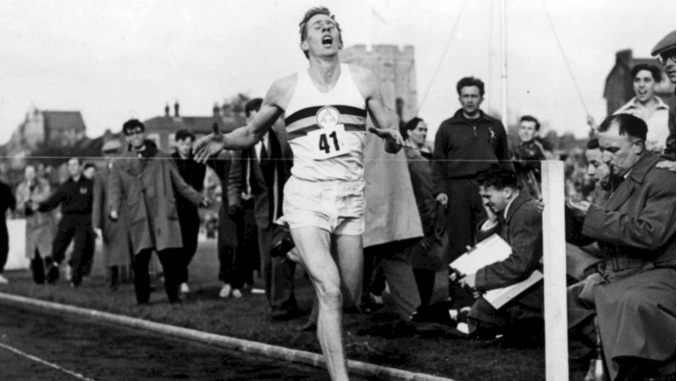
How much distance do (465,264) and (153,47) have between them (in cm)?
317

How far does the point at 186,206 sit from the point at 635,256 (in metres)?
9.69

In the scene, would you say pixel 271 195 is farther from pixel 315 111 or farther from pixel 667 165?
pixel 667 165

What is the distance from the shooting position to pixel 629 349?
682 cm

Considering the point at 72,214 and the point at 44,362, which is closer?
the point at 44,362

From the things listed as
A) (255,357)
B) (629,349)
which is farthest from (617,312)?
(255,357)

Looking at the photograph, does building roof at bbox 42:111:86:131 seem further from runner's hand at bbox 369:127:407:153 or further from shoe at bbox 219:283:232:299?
runner's hand at bbox 369:127:407:153

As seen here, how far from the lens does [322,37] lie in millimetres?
7590

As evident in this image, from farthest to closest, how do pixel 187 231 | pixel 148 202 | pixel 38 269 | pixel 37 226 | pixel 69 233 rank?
pixel 37 226 → pixel 38 269 → pixel 69 233 → pixel 187 231 → pixel 148 202

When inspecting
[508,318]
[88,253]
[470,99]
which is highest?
[470,99]

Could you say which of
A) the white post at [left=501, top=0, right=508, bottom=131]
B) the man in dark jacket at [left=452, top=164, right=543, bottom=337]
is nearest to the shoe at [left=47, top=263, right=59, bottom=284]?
the white post at [left=501, top=0, right=508, bottom=131]

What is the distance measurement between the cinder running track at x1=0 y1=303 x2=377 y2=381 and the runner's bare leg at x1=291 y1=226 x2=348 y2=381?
4.99ft

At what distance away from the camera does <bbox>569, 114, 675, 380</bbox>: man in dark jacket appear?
6.86 metres

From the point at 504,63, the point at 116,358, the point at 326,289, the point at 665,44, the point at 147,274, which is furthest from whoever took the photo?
the point at 147,274

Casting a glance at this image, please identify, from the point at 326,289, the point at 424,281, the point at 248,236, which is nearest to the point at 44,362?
the point at 326,289
